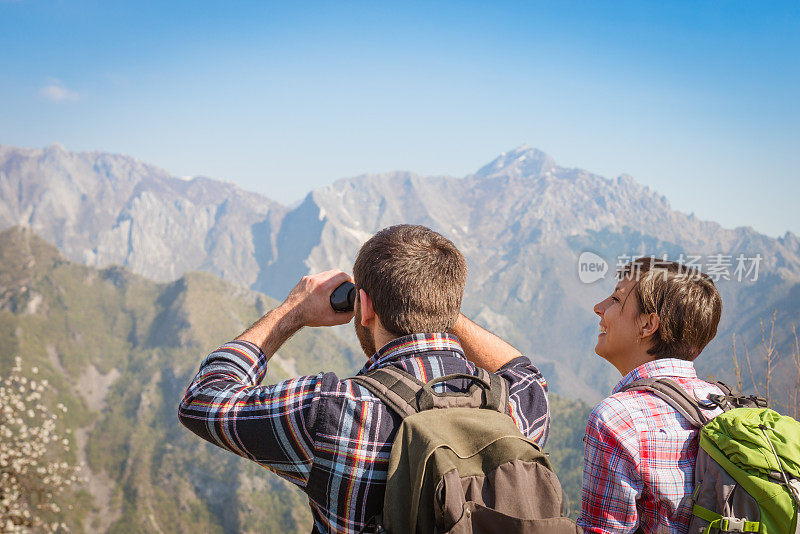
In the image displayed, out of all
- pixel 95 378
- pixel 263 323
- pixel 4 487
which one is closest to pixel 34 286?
pixel 95 378

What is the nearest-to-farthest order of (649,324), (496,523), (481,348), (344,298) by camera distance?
(496,523)
(344,298)
(481,348)
(649,324)

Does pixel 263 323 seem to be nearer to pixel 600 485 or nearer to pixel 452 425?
pixel 452 425

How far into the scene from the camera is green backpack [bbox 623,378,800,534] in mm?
2453

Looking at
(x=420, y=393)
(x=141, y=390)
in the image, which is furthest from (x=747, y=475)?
(x=141, y=390)

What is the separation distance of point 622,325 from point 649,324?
0.16 metres

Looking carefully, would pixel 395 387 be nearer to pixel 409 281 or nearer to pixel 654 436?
pixel 409 281

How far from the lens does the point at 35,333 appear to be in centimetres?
16612

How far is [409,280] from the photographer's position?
217 cm

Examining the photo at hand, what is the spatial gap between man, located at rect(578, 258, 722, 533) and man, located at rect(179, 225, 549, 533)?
52 centimetres

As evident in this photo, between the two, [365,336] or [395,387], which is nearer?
[395,387]

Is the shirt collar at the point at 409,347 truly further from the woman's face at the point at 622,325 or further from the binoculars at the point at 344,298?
the woman's face at the point at 622,325

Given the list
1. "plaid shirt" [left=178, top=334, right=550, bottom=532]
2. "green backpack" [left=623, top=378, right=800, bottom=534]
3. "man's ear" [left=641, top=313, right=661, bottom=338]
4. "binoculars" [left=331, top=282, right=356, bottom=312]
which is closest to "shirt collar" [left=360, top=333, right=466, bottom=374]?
"plaid shirt" [left=178, top=334, right=550, bottom=532]

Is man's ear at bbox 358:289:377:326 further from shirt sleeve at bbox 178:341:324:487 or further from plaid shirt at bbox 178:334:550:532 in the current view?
A: shirt sleeve at bbox 178:341:324:487

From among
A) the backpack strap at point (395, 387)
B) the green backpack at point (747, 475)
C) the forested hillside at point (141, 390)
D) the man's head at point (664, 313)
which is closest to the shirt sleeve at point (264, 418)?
the backpack strap at point (395, 387)
